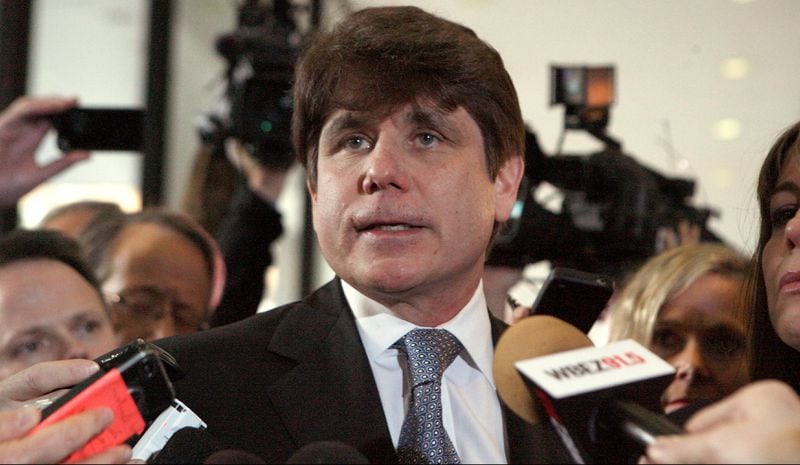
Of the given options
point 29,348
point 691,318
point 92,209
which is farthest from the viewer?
point 92,209

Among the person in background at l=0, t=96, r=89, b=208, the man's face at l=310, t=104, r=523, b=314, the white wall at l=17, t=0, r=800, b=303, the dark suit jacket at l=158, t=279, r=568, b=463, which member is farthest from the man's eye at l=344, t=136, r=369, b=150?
the white wall at l=17, t=0, r=800, b=303

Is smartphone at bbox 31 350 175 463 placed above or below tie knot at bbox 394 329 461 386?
above

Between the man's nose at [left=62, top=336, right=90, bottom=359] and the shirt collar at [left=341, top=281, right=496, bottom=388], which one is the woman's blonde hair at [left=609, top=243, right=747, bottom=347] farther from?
the man's nose at [left=62, top=336, right=90, bottom=359]

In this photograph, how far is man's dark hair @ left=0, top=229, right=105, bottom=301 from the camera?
2.02 m

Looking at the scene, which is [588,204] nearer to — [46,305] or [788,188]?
[788,188]

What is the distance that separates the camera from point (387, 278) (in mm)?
1423

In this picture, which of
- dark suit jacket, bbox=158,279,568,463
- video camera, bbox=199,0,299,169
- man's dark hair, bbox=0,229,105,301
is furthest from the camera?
video camera, bbox=199,0,299,169

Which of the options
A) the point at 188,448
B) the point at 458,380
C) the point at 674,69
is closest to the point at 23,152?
the point at 458,380

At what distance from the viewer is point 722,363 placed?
2.20 m

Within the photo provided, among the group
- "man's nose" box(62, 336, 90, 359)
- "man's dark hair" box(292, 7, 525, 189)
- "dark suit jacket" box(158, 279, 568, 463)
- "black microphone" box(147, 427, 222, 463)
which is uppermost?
"man's dark hair" box(292, 7, 525, 189)

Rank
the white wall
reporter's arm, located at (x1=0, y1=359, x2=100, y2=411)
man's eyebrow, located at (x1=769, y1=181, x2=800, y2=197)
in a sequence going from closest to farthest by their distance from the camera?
1. reporter's arm, located at (x1=0, y1=359, x2=100, y2=411)
2. man's eyebrow, located at (x1=769, y1=181, x2=800, y2=197)
3. the white wall

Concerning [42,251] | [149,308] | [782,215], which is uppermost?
[782,215]

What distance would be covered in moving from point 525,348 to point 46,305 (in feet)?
3.84

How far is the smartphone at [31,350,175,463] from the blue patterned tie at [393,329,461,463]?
1.34 ft
